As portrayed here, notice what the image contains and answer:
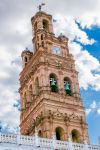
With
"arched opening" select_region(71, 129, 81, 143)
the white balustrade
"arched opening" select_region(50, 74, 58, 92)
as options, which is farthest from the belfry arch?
the white balustrade

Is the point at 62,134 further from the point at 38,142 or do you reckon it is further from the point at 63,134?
the point at 38,142

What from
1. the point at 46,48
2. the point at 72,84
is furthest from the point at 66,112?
the point at 46,48

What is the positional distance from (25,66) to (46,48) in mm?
4334

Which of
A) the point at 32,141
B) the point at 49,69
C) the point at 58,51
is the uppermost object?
the point at 58,51

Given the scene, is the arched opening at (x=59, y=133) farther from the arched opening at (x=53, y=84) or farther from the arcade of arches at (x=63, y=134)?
the arched opening at (x=53, y=84)

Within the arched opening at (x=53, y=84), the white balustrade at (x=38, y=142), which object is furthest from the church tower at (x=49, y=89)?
the white balustrade at (x=38, y=142)

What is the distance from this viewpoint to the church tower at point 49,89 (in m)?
47.9

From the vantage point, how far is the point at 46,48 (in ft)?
174

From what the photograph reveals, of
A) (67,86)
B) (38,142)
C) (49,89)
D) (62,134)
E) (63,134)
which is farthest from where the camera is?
(67,86)

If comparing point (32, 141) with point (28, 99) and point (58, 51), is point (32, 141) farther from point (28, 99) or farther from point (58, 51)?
point (58, 51)

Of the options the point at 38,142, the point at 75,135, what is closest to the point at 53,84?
the point at 75,135

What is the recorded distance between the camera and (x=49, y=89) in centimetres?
4941

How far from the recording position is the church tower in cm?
4791

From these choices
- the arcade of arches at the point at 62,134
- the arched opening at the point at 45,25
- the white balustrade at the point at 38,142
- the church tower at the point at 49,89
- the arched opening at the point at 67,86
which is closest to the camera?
the white balustrade at the point at 38,142
